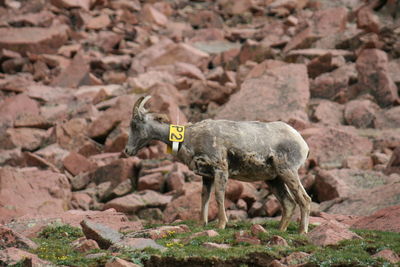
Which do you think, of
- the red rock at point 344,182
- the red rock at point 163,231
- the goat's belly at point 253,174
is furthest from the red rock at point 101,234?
the red rock at point 344,182

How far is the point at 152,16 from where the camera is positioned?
6194 centimetres

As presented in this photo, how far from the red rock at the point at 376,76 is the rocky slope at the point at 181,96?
72mm

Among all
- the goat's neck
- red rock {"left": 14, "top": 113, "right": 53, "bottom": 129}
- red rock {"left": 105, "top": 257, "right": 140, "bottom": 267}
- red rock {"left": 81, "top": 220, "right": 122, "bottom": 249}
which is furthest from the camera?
red rock {"left": 14, "top": 113, "right": 53, "bottom": 129}

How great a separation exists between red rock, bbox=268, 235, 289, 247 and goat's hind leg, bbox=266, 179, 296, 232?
8.54 feet

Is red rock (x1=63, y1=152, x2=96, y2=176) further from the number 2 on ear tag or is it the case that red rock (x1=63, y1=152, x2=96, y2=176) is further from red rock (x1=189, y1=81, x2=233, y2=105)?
the number 2 on ear tag

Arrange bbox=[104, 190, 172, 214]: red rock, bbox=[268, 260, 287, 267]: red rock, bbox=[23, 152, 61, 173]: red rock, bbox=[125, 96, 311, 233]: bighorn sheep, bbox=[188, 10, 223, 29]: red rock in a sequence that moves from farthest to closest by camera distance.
A: bbox=[188, 10, 223, 29]: red rock
bbox=[23, 152, 61, 173]: red rock
bbox=[104, 190, 172, 214]: red rock
bbox=[125, 96, 311, 233]: bighorn sheep
bbox=[268, 260, 287, 267]: red rock

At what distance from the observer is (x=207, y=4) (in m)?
68.2

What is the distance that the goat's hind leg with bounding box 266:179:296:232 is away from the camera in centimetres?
1897

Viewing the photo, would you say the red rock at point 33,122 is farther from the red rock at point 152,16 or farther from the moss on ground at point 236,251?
the red rock at point 152,16

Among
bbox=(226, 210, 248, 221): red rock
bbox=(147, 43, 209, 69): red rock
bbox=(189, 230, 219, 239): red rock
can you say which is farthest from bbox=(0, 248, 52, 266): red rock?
bbox=(147, 43, 209, 69): red rock

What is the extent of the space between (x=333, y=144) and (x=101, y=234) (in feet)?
58.2

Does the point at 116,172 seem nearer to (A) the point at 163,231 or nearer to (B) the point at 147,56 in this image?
(A) the point at 163,231

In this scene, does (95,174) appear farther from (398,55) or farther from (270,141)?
(398,55)

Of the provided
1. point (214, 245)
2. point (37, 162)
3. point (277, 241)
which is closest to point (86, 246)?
point (214, 245)
